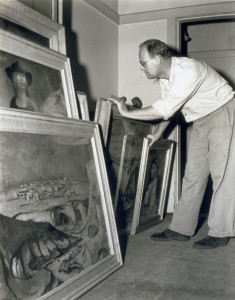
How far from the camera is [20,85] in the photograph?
6.36 feet

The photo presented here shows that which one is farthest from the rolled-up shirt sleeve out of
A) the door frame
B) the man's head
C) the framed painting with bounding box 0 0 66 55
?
the door frame

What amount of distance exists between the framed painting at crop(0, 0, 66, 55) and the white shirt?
2.50 feet

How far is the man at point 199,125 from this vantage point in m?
2.52

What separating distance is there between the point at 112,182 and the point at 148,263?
0.77 meters

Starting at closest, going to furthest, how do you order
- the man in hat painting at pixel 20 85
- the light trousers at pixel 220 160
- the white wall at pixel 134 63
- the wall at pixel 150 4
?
the man in hat painting at pixel 20 85 < the light trousers at pixel 220 160 < the wall at pixel 150 4 < the white wall at pixel 134 63

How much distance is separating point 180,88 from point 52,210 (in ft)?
4.02

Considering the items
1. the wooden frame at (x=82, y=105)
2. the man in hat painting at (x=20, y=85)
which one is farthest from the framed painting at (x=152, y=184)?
the man in hat painting at (x=20, y=85)

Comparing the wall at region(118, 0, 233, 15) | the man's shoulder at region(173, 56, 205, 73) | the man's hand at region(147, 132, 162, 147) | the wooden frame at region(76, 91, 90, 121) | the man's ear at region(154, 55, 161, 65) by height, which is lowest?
the man's hand at region(147, 132, 162, 147)

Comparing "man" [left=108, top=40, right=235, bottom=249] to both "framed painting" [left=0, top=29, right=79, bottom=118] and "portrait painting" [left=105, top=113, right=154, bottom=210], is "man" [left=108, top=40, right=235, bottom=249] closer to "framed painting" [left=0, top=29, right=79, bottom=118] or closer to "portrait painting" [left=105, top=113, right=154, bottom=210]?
"portrait painting" [left=105, top=113, right=154, bottom=210]

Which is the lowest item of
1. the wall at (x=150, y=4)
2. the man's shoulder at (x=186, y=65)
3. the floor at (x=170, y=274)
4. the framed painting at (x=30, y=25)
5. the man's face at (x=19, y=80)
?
the floor at (x=170, y=274)

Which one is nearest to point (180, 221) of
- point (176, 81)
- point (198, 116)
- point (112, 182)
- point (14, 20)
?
point (112, 182)

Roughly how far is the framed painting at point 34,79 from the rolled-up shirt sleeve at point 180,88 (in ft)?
2.04

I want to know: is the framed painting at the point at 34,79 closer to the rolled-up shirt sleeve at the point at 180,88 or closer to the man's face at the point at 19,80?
the man's face at the point at 19,80

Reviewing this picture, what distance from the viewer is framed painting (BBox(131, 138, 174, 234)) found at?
3.03m
